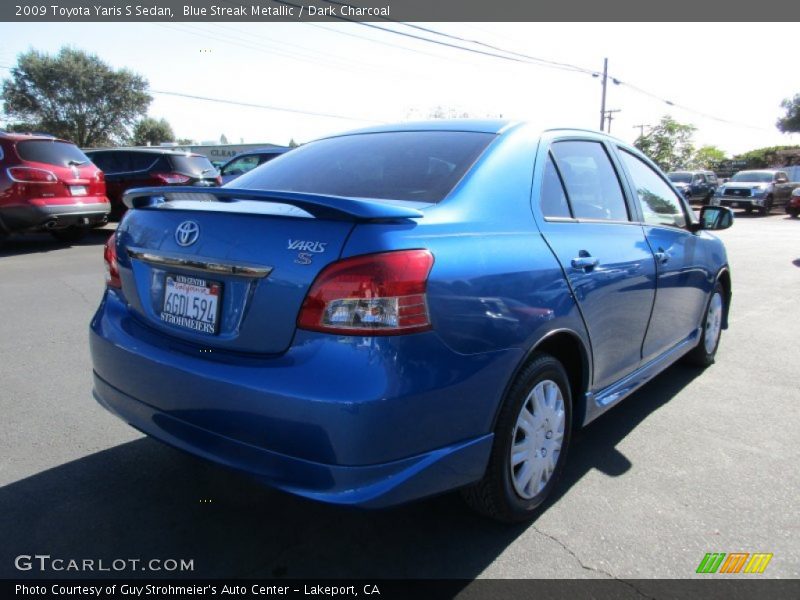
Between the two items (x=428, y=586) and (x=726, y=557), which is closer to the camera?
(x=428, y=586)

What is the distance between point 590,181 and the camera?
10.3 ft

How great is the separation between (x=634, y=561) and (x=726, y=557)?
40cm

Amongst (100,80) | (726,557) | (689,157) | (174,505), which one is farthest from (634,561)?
(689,157)

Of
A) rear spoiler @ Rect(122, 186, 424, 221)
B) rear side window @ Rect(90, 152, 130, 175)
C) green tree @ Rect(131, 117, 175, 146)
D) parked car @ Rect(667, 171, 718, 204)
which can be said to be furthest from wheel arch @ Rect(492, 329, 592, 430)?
green tree @ Rect(131, 117, 175, 146)

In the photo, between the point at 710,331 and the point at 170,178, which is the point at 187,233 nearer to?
the point at 710,331

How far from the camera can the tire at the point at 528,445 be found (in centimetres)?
A: 230

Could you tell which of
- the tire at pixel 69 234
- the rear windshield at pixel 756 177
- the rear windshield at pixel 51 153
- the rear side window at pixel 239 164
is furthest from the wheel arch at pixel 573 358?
the rear windshield at pixel 756 177

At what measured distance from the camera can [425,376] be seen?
1.91m

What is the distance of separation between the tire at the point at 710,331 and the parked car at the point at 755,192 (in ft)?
71.4

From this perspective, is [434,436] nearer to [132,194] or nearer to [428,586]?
[428,586]

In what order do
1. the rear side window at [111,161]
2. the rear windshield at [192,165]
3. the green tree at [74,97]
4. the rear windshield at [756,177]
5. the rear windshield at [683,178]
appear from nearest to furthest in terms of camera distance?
the rear windshield at [192,165] → the rear side window at [111,161] → the rear windshield at [756,177] → the rear windshield at [683,178] → the green tree at [74,97]

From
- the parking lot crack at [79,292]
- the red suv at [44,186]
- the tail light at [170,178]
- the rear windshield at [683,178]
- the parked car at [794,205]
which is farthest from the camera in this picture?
the rear windshield at [683,178]

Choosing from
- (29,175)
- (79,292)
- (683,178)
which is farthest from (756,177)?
(79,292)

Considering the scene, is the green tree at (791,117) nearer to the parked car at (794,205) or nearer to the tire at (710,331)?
the parked car at (794,205)
